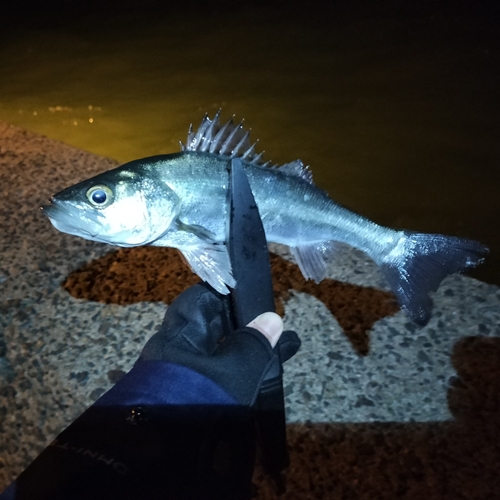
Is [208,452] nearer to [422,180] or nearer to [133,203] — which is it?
[133,203]

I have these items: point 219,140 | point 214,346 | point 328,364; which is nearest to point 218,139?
point 219,140

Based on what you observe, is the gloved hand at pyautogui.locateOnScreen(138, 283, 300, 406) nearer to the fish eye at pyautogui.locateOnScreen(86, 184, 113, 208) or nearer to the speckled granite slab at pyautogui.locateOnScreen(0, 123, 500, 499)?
the speckled granite slab at pyautogui.locateOnScreen(0, 123, 500, 499)

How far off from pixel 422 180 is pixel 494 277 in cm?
171

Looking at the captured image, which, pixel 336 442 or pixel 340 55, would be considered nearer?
pixel 336 442

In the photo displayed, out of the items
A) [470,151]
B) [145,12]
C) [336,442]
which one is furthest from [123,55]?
[336,442]

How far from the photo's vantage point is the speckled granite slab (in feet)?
6.72

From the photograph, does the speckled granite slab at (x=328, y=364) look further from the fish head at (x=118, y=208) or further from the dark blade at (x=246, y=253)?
the fish head at (x=118, y=208)

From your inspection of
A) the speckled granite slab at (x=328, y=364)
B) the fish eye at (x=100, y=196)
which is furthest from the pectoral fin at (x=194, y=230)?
the speckled granite slab at (x=328, y=364)

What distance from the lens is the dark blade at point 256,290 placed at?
1942mm

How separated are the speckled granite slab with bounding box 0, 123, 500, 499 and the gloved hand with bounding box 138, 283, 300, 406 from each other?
0.49 metres

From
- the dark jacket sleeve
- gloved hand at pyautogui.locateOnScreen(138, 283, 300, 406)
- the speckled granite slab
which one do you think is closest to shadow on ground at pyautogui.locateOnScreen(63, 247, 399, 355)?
the speckled granite slab

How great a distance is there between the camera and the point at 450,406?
89.8 inches

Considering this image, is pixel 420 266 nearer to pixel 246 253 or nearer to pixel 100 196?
pixel 246 253

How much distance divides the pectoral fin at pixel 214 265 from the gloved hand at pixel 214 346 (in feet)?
0.71
